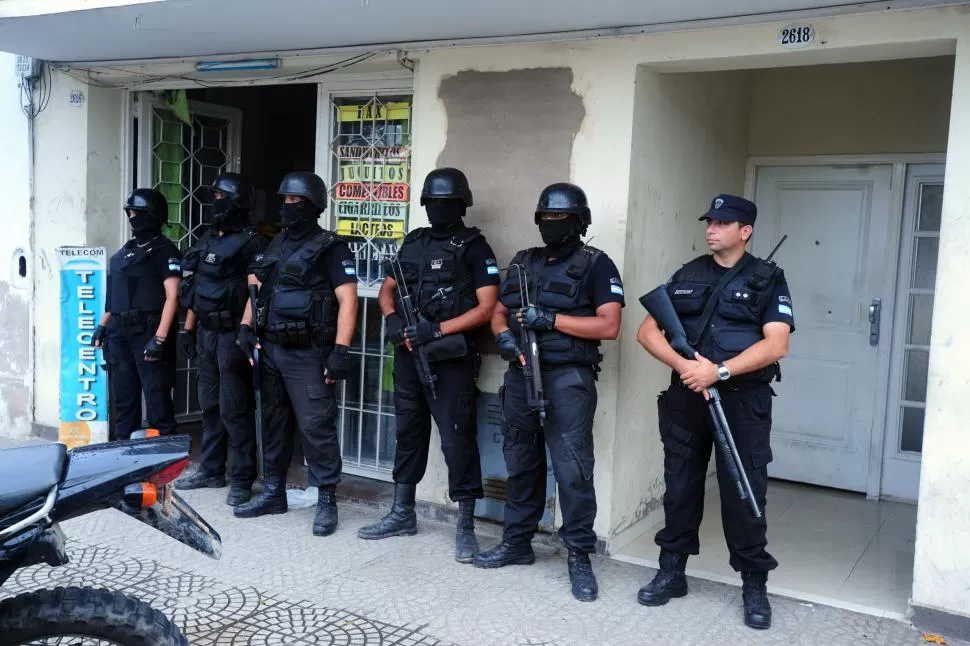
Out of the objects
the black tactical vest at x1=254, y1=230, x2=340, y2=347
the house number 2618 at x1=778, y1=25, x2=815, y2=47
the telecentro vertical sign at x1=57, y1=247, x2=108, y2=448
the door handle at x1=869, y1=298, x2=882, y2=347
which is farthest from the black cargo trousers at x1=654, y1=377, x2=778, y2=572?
the telecentro vertical sign at x1=57, y1=247, x2=108, y2=448

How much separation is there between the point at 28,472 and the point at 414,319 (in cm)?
252

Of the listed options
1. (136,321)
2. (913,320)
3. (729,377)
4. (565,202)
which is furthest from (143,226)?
(913,320)

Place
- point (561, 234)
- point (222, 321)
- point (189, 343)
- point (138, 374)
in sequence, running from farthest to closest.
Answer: point (138, 374) < point (189, 343) < point (222, 321) < point (561, 234)

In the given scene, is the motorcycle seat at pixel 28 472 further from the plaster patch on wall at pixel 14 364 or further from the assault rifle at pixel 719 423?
the plaster patch on wall at pixel 14 364

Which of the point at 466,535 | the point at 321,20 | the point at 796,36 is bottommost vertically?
the point at 466,535

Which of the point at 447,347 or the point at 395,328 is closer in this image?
the point at 447,347

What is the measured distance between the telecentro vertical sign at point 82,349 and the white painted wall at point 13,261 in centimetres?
79

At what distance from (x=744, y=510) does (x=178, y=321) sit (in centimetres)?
442

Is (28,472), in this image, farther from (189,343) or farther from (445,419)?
(189,343)

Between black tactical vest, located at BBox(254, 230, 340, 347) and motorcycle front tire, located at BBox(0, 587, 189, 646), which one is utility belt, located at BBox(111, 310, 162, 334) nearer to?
black tactical vest, located at BBox(254, 230, 340, 347)

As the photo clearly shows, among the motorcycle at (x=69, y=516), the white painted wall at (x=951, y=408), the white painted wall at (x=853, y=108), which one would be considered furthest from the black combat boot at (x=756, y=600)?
the white painted wall at (x=853, y=108)

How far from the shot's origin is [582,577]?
14.0 feet

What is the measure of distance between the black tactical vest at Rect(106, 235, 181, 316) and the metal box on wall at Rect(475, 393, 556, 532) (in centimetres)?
257

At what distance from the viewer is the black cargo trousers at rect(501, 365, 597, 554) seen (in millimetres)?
4289
